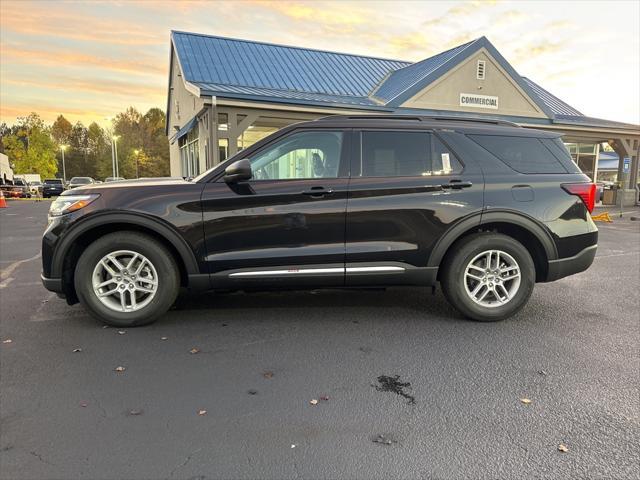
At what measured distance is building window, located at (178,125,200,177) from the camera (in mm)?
17678

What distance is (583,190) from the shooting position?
434 centimetres

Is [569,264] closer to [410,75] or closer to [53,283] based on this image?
[53,283]

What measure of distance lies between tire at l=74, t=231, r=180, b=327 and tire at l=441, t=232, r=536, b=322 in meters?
2.57

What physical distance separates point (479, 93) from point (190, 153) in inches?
484

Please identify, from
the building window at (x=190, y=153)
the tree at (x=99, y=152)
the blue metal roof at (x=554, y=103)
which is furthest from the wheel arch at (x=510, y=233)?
the tree at (x=99, y=152)

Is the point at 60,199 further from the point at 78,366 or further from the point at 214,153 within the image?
the point at 214,153

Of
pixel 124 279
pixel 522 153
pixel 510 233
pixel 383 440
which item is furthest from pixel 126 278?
pixel 522 153

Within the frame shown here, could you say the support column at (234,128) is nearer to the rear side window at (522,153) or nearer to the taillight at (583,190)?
the rear side window at (522,153)

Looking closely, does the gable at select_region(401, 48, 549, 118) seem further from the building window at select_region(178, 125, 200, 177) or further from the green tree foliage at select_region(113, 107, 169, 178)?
the green tree foliage at select_region(113, 107, 169, 178)

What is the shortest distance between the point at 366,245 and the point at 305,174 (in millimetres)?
858

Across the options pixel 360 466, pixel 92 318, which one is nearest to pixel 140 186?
pixel 92 318

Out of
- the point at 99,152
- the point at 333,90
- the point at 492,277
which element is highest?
the point at 99,152

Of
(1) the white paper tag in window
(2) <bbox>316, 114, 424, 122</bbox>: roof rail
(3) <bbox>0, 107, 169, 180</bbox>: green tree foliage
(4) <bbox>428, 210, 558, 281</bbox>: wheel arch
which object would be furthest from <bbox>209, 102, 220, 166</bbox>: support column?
(3) <bbox>0, 107, 169, 180</bbox>: green tree foliage

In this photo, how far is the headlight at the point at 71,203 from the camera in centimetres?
393
